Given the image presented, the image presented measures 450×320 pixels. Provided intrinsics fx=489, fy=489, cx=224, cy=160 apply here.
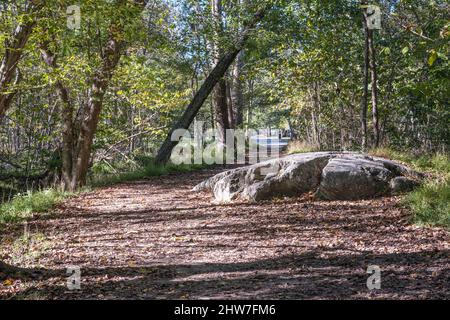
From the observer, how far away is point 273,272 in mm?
5102

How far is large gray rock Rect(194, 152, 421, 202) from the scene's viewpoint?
8570mm

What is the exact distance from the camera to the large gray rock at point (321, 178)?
337 inches

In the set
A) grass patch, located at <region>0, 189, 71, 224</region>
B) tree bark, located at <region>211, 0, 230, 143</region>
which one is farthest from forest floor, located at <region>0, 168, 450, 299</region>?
tree bark, located at <region>211, 0, 230, 143</region>

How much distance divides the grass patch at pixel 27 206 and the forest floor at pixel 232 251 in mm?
384

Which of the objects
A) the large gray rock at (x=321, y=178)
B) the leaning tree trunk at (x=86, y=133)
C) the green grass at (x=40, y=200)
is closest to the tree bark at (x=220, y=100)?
the green grass at (x=40, y=200)

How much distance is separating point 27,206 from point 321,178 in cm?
548

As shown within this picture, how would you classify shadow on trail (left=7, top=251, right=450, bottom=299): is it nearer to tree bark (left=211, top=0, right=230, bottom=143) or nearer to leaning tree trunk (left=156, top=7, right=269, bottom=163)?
leaning tree trunk (left=156, top=7, right=269, bottom=163)

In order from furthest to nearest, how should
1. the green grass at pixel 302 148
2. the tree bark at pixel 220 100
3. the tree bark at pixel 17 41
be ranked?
the tree bark at pixel 220 100 < the green grass at pixel 302 148 < the tree bark at pixel 17 41

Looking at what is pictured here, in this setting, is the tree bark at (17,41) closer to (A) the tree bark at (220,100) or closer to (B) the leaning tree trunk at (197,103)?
(B) the leaning tree trunk at (197,103)

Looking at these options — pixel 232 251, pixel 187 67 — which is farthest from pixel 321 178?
pixel 187 67

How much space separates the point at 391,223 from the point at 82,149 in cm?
782

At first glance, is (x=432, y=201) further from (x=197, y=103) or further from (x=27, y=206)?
(x=197, y=103)

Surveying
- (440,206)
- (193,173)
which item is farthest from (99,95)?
(440,206)
